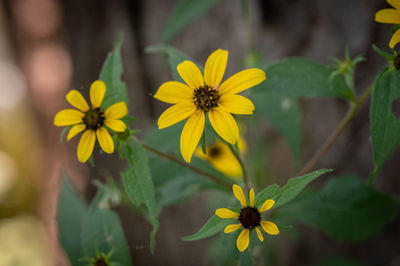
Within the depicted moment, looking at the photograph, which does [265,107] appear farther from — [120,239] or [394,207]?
[120,239]

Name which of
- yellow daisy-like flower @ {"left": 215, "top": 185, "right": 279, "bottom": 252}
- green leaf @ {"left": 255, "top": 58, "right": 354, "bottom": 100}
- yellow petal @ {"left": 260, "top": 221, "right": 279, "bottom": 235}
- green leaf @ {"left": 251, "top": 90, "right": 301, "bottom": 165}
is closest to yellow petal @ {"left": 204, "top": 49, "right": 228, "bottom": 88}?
green leaf @ {"left": 255, "top": 58, "right": 354, "bottom": 100}

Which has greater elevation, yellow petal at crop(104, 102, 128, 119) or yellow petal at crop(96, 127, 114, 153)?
yellow petal at crop(104, 102, 128, 119)

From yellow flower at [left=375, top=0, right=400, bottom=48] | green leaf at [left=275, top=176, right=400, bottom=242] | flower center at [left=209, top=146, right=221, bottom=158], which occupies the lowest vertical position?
green leaf at [left=275, top=176, right=400, bottom=242]

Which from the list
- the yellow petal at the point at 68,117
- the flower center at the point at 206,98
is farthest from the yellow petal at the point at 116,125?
the flower center at the point at 206,98

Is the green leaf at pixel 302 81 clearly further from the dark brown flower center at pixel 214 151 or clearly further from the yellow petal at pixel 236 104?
the dark brown flower center at pixel 214 151

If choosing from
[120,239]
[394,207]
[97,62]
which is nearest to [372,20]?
[394,207]

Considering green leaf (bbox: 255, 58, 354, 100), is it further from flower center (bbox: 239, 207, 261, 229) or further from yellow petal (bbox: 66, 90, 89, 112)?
yellow petal (bbox: 66, 90, 89, 112)

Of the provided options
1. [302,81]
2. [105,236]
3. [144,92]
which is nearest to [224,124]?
[302,81]
